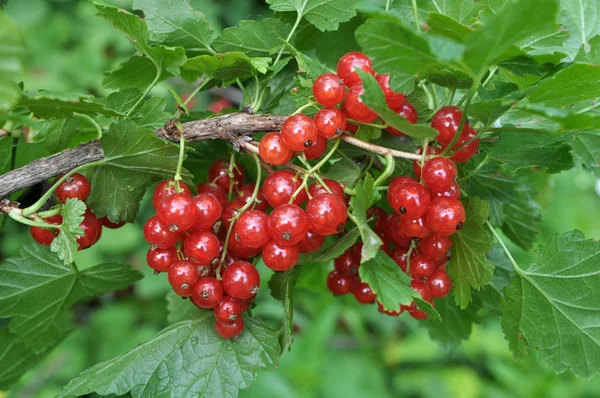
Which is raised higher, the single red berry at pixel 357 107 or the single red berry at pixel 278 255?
the single red berry at pixel 357 107

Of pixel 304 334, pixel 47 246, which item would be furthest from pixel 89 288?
pixel 304 334

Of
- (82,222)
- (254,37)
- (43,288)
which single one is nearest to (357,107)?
(254,37)

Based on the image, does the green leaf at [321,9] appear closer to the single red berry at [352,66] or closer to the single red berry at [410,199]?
the single red berry at [352,66]

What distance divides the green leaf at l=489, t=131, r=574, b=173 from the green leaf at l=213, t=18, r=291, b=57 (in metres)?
0.39

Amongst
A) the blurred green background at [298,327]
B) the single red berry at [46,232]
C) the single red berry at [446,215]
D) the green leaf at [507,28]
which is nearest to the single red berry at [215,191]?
the single red berry at [46,232]

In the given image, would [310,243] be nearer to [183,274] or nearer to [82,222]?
[183,274]

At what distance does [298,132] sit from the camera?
774 millimetres

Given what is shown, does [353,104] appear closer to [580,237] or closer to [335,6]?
[335,6]

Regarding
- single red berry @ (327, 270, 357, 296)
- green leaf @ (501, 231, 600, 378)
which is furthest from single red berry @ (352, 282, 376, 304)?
green leaf @ (501, 231, 600, 378)

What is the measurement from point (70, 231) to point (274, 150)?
12.1 inches

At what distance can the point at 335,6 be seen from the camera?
957 millimetres

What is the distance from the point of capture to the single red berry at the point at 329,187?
0.82m

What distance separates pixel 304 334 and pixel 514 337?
4.84 feet

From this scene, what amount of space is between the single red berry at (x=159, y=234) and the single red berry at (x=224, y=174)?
0.14 meters
